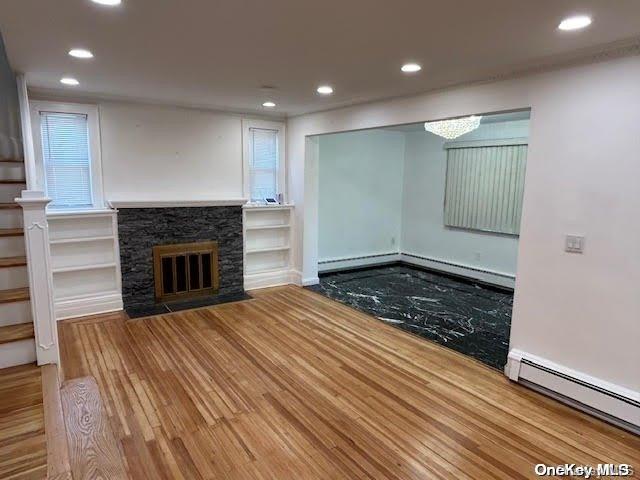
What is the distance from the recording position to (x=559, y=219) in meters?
2.97

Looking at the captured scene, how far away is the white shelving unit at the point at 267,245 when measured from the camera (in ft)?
19.0

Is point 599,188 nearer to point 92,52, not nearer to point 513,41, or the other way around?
point 513,41

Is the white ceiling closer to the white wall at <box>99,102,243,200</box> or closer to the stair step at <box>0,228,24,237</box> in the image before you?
the white wall at <box>99,102,243,200</box>

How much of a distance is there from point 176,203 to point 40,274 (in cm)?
A: 254

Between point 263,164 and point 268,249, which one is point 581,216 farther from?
point 263,164

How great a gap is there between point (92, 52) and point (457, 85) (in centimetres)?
299

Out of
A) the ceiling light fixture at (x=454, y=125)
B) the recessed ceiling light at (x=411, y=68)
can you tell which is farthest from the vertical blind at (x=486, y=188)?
the recessed ceiling light at (x=411, y=68)

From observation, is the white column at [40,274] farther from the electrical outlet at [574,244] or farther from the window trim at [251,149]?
the electrical outlet at [574,244]

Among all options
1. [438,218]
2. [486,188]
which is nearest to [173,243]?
[438,218]

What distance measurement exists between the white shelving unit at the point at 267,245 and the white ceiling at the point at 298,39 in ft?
7.56

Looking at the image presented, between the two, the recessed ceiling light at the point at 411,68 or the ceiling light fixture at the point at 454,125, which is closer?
the recessed ceiling light at the point at 411,68

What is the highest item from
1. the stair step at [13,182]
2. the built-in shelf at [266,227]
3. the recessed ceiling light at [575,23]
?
the recessed ceiling light at [575,23]

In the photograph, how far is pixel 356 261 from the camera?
7215mm

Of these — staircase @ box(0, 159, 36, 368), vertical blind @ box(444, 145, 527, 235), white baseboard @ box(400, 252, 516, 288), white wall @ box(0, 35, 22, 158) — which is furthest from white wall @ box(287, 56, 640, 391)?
white wall @ box(0, 35, 22, 158)
